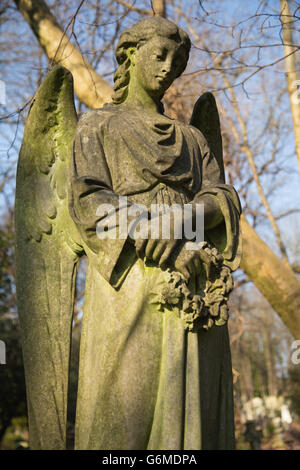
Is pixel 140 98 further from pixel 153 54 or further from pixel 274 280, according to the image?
pixel 274 280

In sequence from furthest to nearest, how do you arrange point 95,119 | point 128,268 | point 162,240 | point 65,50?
1. point 65,50
2. point 95,119
3. point 128,268
4. point 162,240

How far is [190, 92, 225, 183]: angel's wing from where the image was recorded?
4641 millimetres

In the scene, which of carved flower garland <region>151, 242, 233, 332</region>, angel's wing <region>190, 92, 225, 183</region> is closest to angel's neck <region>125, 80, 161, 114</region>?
angel's wing <region>190, 92, 225, 183</region>

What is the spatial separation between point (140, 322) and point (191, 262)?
442mm

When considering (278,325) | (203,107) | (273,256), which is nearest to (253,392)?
(278,325)

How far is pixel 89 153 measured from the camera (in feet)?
11.8

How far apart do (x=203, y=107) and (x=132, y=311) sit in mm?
2025

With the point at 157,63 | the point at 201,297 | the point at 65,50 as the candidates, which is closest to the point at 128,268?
the point at 201,297

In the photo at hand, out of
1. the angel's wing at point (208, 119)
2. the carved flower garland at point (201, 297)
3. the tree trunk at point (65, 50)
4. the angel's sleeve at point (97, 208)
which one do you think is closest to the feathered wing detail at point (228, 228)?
the carved flower garland at point (201, 297)

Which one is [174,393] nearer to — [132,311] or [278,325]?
[132,311]

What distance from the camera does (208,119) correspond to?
471 cm

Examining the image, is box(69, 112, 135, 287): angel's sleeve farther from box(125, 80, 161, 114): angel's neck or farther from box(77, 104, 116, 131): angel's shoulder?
box(125, 80, 161, 114): angel's neck

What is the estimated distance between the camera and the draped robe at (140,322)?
3.19 metres

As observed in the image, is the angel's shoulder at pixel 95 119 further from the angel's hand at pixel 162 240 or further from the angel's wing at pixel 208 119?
the angel's wing at pixel 208 119
